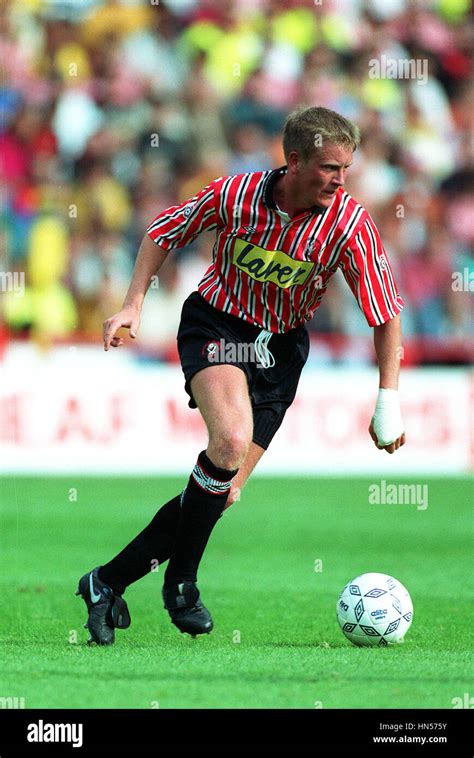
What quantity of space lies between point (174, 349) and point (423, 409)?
2.82 m

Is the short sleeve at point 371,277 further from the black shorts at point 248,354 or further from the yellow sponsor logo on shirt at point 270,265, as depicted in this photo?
the black shorts at point 248,354

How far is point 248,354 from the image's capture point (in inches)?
251

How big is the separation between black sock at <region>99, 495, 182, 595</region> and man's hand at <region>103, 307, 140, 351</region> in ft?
2.82

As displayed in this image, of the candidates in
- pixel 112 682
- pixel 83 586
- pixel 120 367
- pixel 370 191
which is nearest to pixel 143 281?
pixel 83 586

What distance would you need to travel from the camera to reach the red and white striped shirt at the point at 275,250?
20.2ft

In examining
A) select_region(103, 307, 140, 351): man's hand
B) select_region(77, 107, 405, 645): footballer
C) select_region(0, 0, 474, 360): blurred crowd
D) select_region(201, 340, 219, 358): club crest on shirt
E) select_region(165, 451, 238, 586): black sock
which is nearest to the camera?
select_region(103, 307, 140, 351): man's hand

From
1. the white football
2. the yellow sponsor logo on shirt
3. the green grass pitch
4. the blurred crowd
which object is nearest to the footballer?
the yellow sponsor logo on shirt

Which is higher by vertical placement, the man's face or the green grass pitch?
the man's face

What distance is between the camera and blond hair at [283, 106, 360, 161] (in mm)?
5895

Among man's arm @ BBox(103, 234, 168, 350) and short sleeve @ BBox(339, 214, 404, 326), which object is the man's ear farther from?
man's arm @ BBox(103, 234, 168, 350)

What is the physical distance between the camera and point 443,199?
55.8ft

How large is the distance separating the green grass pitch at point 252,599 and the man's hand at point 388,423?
941 millimetres

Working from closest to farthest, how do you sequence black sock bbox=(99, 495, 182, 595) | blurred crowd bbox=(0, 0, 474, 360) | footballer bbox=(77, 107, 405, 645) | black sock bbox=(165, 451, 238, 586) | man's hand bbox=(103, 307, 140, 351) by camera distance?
1. man's hand bbox=(103, 307, 140, 351)
2. footballer bbox=(77, 107, 405, 645)
3. black sock bbox=(165, 451, 238, 586)
4. black sock bbox=(99, 495, 182, 595)
5. blurred crowd bbox=(0, 0, 474, 360)

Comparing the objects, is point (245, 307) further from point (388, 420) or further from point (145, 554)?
point (145, 554)
